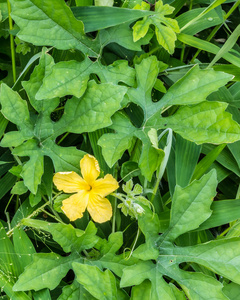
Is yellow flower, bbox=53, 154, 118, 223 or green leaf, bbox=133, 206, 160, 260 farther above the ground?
yellow flower, bbox=53, 154, 118, 223

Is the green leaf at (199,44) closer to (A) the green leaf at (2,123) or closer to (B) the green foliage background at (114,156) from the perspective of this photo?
(B) the green foliage background at (114,156)

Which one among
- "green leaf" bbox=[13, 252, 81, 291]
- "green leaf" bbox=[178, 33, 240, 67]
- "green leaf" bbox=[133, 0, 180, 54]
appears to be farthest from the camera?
"green leaf" bbox=[178, 33, 240, 67]

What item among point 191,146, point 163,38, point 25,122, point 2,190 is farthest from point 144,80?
point 2,190

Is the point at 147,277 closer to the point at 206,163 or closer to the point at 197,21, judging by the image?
Result: the point at 206,163

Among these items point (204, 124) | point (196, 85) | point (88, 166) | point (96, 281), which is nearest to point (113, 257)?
point (96, 281)

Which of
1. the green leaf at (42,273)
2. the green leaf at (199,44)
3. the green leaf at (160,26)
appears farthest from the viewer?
the green leaf at (199,44)

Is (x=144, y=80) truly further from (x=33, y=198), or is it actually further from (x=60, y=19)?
(x=33, y=198)

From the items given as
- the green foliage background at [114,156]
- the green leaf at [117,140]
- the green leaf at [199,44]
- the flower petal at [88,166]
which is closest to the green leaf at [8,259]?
the green foliage background at [114,156]

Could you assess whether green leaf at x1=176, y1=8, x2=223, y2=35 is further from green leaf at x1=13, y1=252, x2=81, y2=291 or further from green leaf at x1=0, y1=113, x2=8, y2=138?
green leaf at x1=13, y1=252, x2=81, y2=291

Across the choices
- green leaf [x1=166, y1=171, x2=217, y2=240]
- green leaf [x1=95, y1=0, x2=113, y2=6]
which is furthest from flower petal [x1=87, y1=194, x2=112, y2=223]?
green leaf [x1=95, y1=0, x2=113, y2=6]
